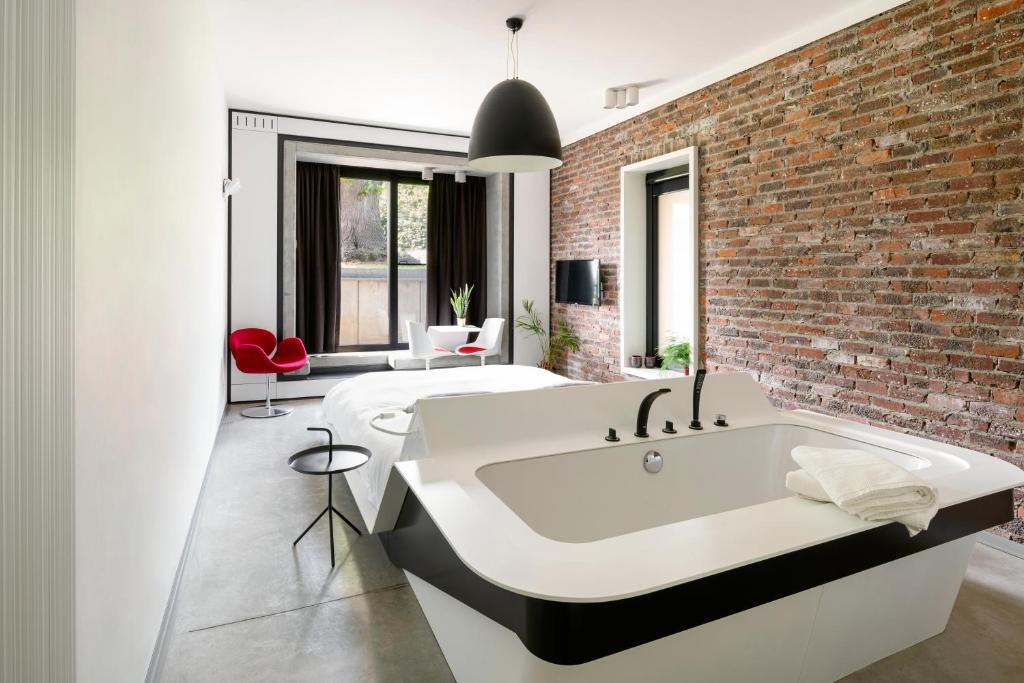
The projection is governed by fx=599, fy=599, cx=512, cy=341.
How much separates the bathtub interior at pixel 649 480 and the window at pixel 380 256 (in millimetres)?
5549

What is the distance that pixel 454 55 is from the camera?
4.37 meters

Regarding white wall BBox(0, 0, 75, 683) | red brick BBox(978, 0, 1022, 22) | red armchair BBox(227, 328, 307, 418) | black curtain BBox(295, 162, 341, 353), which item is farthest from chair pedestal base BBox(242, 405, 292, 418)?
red brick BBox(978, 0, 1022, 22)

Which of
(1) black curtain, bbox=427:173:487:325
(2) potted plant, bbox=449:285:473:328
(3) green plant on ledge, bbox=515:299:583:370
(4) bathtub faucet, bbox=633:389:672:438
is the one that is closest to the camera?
(4) bathtub faucet, bbox=633:389:672:438

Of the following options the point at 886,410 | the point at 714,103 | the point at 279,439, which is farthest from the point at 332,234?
the point at 886,410

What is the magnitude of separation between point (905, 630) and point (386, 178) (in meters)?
6.52

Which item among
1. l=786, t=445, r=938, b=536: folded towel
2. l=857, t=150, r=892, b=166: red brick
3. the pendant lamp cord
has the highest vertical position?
the pendant lamp cord

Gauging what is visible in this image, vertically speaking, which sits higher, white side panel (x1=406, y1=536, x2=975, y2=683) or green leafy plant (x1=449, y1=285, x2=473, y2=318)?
green leafy plant (x1=449, y1=285, x2=473, y2=318)

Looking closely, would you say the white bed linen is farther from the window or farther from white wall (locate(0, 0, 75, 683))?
the window

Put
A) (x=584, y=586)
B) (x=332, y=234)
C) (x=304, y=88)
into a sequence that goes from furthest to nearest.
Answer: (x=332, y=234), (x=304, y=88), (x=584, y=586)

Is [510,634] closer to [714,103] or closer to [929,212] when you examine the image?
[929,212]

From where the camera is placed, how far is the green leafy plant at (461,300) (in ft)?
23.3

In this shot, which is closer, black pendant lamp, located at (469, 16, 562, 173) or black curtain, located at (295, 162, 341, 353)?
black pendant lamp, located at (469, 16, 562, 173)

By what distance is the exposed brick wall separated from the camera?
2.84 meters

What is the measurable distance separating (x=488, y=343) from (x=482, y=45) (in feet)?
10.7
